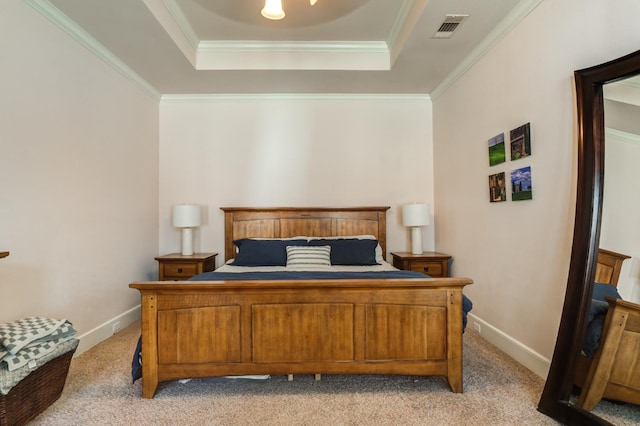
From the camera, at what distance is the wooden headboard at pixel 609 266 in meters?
1.64

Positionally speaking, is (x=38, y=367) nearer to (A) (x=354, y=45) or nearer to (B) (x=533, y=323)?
(B) (x=533, y=323)

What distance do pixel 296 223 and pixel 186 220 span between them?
1.29 m

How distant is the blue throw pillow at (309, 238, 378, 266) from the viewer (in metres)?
3.39

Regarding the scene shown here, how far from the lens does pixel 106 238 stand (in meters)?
3.07

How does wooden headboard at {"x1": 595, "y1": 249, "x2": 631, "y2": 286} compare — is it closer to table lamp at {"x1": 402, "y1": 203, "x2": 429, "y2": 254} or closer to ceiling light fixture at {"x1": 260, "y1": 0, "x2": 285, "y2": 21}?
table lamp at {"x1": 402, "y1": 203, "x2": 429, "y2": 254}

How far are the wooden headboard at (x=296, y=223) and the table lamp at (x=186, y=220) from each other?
378 millimetres

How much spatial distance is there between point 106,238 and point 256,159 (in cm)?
187

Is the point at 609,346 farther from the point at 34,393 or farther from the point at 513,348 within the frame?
the point at 34,393

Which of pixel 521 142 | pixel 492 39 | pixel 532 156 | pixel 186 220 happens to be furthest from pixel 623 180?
pixel 186 220

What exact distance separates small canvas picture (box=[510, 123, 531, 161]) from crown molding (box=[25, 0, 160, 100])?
367cm

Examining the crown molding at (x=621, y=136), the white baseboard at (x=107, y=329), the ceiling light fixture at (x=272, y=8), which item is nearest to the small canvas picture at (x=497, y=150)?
the crown molding at (x=621, y=136)

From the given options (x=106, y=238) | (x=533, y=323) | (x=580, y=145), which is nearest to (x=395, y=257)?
(x=533, y=323)

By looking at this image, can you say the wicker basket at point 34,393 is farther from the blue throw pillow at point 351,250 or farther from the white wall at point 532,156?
the white wall at point 532,156

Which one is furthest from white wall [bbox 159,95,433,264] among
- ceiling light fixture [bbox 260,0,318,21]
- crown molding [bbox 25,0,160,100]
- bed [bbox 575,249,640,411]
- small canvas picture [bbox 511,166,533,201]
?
bed [bbox 575,249,640,411]
